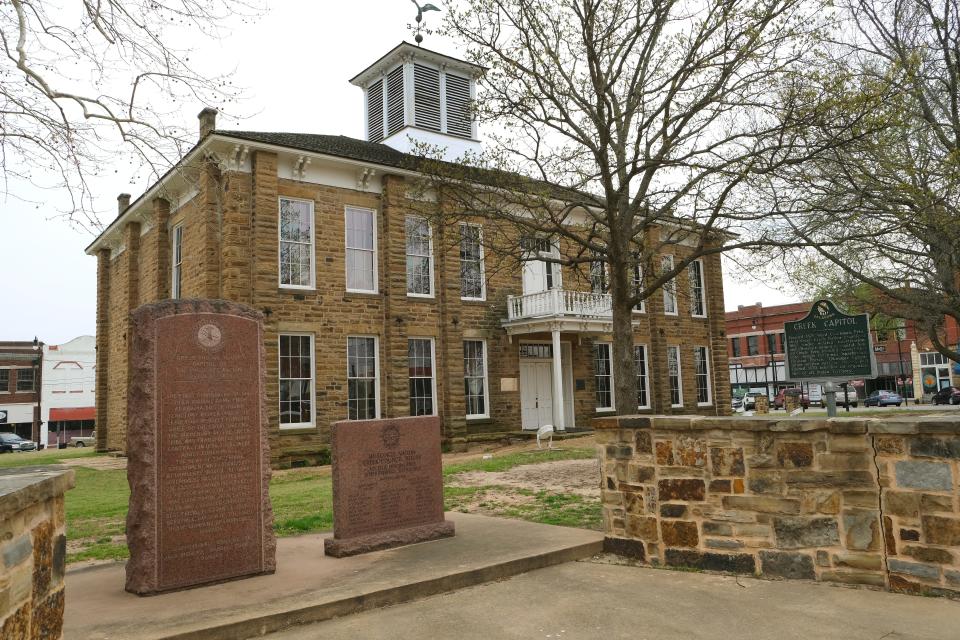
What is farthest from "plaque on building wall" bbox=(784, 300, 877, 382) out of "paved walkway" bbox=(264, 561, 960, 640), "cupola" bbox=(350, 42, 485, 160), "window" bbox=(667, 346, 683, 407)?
"window" bbox=(667, 346, 683, 407)

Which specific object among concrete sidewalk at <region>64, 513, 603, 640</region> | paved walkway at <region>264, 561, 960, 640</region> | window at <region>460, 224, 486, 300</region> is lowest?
paved walkway at <region>264, 561, 960, 640</region>

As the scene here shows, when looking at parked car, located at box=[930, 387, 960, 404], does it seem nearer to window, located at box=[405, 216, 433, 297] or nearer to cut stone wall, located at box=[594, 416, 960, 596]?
window, located at box=[405, 216, 433, 297]

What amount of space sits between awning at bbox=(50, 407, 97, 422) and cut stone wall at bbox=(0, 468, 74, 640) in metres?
63.7

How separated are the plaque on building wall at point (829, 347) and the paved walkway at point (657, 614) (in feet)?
15.5

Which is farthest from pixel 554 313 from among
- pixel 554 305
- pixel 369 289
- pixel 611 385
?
pixel 369 289

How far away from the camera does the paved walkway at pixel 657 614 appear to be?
184 inches

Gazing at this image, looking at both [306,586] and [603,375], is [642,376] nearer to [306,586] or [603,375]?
[603,375]

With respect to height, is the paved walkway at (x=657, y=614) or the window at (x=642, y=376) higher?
the window at (x=642, y=376)

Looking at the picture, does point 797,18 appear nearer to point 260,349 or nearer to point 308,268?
point 260,349

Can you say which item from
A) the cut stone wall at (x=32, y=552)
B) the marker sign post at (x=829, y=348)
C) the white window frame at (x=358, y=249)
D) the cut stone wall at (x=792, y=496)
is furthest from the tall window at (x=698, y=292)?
the cut stone wall at (x=32, y=552)

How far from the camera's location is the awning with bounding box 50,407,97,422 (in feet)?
190

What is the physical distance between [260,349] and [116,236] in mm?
22481

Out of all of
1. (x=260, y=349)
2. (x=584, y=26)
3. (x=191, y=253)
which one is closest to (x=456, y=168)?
(x=584, y=26)

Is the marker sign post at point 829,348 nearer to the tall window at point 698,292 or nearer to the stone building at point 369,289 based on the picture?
the stone building at point 369,289
